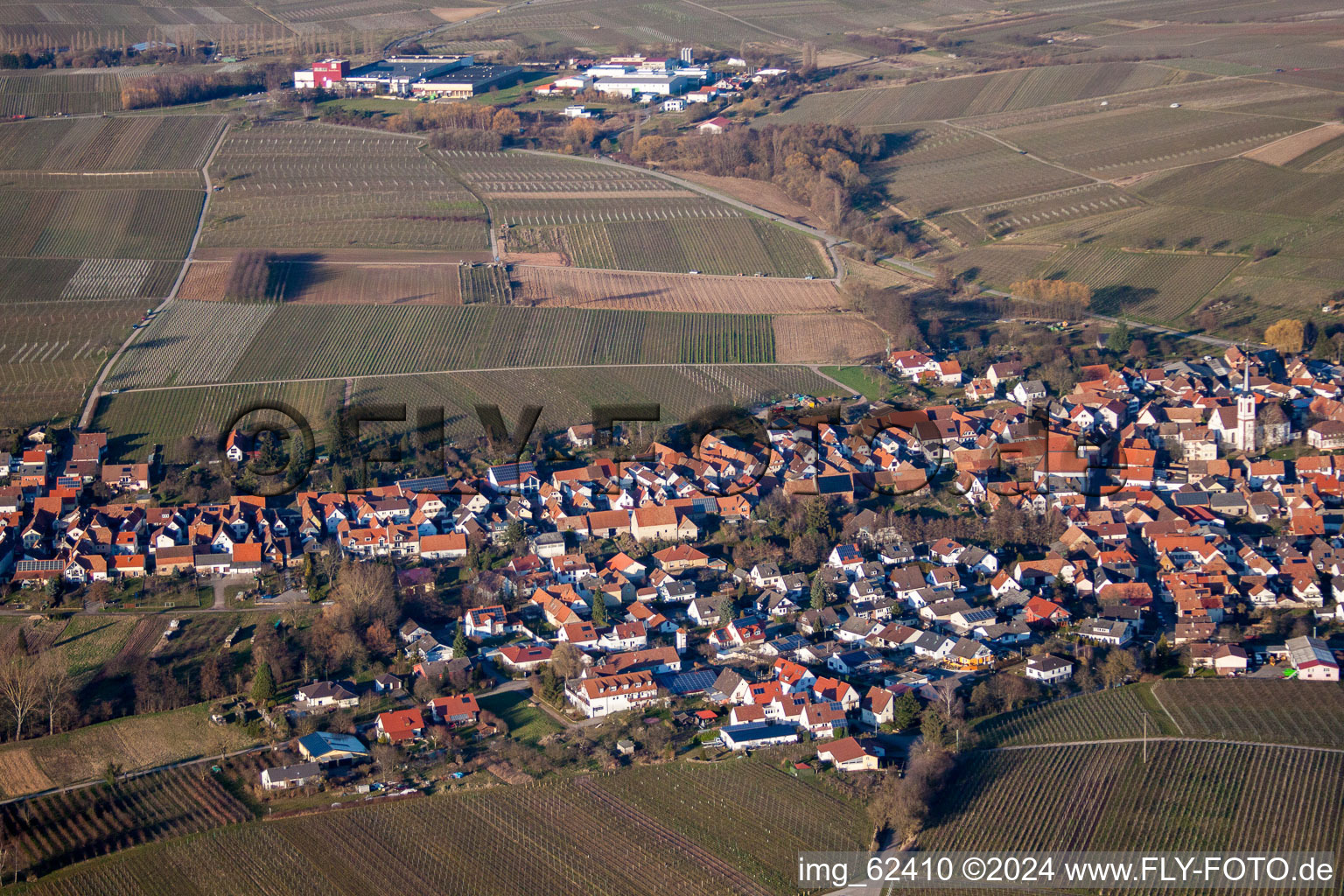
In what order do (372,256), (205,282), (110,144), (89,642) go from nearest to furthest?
1. (89,642)
2. (205,282)
3. (372,256)
4. (110,144)

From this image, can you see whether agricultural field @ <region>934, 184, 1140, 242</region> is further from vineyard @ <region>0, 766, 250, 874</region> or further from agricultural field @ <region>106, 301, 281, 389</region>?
vineyard @ <region>0, 766, 250, 874</region>

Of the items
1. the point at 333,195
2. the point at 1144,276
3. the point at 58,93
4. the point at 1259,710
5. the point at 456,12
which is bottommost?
the point at 1259,710

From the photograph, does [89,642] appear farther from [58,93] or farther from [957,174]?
[58,93]

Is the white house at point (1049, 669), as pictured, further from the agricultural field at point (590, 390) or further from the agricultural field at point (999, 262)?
the agricultural field at point (999, 262)

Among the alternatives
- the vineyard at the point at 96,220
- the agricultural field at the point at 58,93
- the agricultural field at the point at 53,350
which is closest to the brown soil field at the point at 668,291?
the agricultural field at the point at 53,350

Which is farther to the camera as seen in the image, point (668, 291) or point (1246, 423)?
point (668, 291)

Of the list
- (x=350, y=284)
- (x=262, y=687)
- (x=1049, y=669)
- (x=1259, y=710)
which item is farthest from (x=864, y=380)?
(x=262, y=687)

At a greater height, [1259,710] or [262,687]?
[262,687]

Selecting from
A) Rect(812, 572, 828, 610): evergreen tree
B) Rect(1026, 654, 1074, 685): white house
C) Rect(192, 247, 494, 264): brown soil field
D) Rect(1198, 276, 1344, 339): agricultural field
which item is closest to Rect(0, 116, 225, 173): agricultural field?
Rect(192, 247, 494, 264): brown soil field
